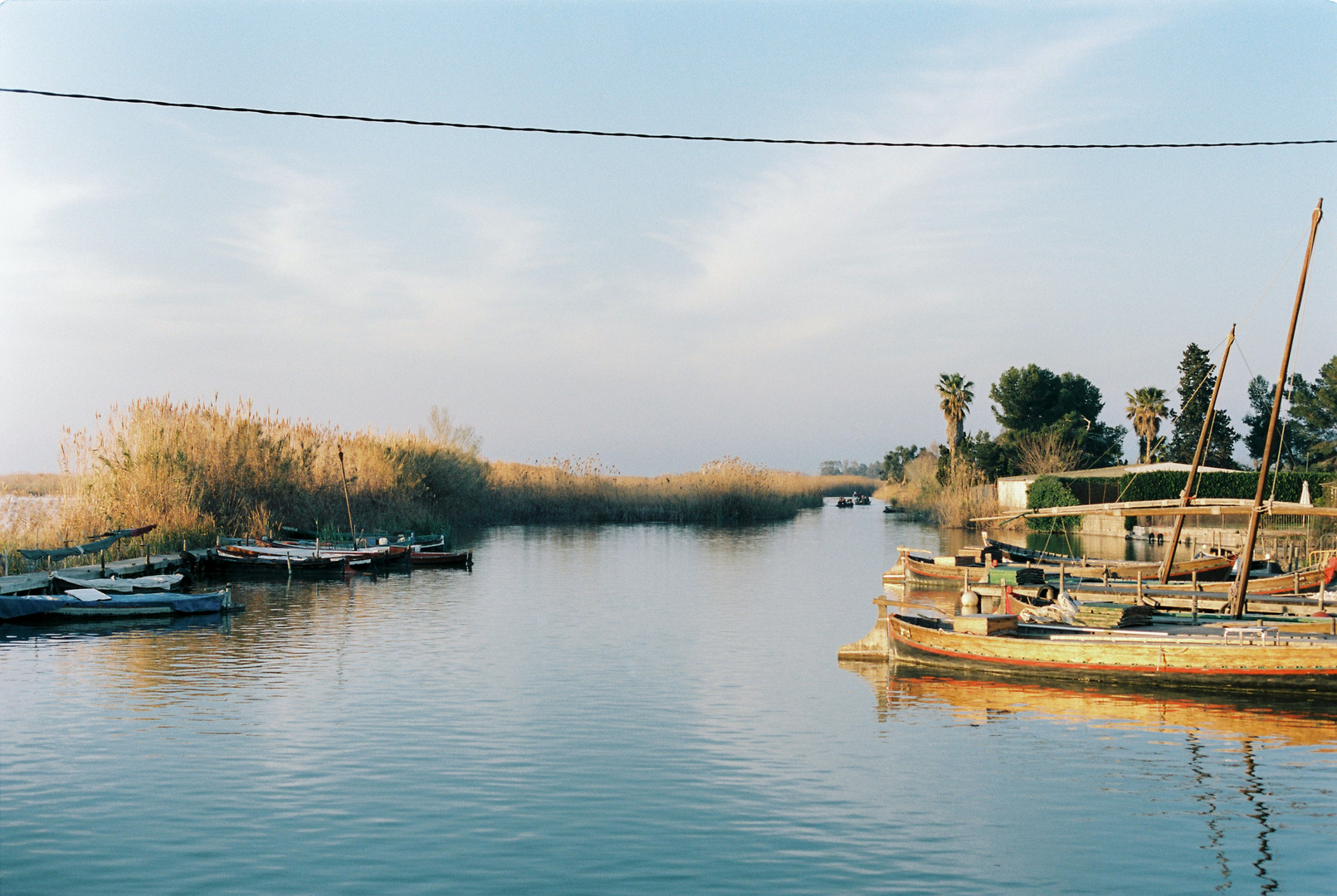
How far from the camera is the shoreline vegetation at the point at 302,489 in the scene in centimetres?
4544

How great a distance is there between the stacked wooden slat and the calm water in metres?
3.60

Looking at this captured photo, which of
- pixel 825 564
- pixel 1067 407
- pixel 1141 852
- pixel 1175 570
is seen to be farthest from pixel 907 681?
pixel 1067 407

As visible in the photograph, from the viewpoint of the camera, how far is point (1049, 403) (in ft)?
375

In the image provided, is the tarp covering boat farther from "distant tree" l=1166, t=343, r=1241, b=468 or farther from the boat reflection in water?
"distant tree" l=1166, t=343, r=1241, b=468

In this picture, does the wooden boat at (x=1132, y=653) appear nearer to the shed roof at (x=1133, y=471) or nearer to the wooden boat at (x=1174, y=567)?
the wooden boat at (x=1174, y=567)

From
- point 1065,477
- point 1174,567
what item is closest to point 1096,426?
point 1065,477

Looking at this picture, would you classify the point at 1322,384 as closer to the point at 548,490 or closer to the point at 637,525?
the point at 637,525

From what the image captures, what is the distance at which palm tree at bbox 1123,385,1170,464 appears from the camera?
331 ft

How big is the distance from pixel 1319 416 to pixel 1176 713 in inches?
3346

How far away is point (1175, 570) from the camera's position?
41.4 meters

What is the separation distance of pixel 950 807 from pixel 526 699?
31.1 feet

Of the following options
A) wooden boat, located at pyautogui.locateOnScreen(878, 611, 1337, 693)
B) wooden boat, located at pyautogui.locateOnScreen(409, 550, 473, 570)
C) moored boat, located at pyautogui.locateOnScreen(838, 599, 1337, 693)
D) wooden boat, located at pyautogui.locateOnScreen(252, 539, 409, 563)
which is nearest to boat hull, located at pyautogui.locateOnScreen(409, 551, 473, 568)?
wooden boat, located at pyautogui.locateOnScreen(409, 550, 473, 570)

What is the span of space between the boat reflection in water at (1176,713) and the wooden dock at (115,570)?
25.6 m

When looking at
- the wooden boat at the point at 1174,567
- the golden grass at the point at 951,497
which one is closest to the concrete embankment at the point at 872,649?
the wooden boat at the point at 1174,567
